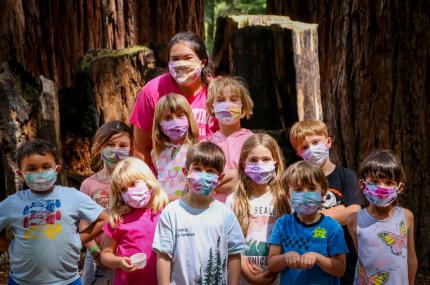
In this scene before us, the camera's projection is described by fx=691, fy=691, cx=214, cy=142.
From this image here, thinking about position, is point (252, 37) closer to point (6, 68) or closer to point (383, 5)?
point (383, 5)

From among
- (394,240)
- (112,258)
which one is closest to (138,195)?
(112,258)

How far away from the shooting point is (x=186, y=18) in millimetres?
10938

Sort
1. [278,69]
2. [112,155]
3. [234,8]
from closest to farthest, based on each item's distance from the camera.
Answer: [112,155], [278,69], [234,8]

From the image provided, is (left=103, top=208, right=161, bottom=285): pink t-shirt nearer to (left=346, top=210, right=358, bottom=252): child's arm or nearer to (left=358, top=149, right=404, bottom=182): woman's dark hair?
(left=346, top=210, right=358, bottom=252): child's arm

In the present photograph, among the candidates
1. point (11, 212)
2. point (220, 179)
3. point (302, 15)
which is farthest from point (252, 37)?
point (302, 15)

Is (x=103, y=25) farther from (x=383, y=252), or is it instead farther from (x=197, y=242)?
(x=383, y=252)

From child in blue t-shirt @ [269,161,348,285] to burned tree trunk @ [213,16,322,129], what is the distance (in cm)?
148

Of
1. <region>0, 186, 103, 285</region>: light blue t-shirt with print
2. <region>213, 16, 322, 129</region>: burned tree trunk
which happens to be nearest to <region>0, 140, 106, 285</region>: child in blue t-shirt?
<region>0, 186, 103, 285</region>: light blue t-shirt with print

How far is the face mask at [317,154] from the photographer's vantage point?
4664mm

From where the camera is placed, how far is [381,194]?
423 centimetres

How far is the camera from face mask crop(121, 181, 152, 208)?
434cm

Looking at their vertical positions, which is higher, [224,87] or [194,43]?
[194,43]

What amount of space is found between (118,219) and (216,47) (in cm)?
248

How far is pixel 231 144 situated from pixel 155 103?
66 centimetres
